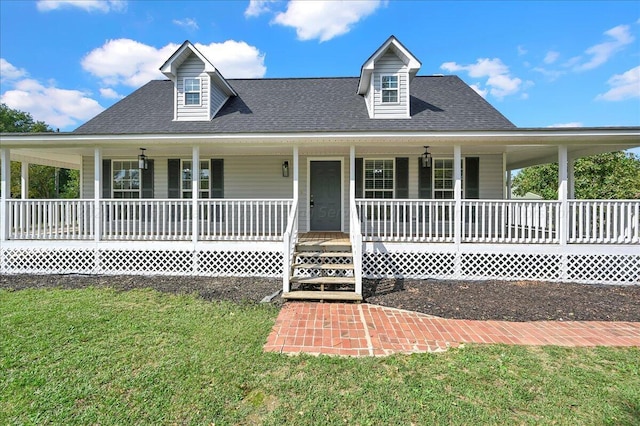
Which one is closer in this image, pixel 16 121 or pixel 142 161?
pixel 142 161

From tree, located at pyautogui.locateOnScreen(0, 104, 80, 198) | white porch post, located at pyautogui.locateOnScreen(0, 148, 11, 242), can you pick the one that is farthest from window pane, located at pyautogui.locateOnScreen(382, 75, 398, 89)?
tree, located at pyautogui.locateOnScreen(0, 104, 80, 198)

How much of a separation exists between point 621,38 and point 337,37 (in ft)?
36.9

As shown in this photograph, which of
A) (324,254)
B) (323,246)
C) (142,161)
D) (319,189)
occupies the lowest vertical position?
(324,254)

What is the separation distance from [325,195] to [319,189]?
0.86 feet

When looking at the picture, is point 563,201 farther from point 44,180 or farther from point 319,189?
point 44,180

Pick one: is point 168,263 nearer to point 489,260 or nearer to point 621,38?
point 489,260

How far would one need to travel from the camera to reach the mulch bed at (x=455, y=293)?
5.04 metres

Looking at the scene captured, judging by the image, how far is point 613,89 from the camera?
31.0m

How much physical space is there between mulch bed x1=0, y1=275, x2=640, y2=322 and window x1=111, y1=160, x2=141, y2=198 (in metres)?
2.98

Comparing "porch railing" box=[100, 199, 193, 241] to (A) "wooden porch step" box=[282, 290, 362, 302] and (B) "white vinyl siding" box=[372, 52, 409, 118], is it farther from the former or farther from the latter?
(B) "white vinyl siding" box=[372, 52, 409, 118]

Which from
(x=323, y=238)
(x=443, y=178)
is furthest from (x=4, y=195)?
(x=443, y=178)

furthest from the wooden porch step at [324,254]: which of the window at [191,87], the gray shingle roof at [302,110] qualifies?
the window at [191,87]

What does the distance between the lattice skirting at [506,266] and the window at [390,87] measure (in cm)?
456

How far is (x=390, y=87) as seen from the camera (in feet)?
28.3
